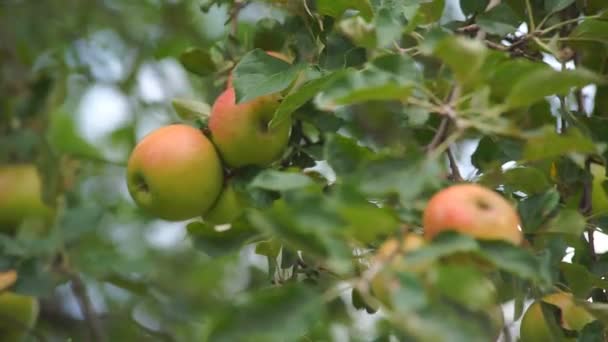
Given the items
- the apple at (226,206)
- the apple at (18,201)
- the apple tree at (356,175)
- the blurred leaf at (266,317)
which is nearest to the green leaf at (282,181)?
the apple tree at (356,175)

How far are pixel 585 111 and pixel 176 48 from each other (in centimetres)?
109

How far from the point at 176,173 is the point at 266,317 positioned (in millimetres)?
496

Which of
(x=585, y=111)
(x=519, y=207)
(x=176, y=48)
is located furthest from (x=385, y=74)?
(x=176, y=48)

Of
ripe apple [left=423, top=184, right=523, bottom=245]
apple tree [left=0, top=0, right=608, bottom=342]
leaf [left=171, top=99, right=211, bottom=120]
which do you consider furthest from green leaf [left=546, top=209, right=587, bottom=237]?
leaf [left=171, top=99, right=211, bottom=120]

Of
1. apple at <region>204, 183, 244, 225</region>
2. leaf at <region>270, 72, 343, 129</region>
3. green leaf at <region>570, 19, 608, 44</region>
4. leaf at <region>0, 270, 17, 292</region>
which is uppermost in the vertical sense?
leaf at <region>270, 72, 343, 129</region>

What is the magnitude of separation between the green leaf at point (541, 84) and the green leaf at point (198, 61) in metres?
0.55

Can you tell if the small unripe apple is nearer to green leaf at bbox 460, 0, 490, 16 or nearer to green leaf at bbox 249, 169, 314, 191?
green leaf at bbox 249, 169, 314, 191

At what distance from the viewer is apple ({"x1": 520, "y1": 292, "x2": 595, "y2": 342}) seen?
1.08 meters

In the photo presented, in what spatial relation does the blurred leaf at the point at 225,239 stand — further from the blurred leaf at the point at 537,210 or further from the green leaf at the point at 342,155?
the blurred leaf at the point at 537,210

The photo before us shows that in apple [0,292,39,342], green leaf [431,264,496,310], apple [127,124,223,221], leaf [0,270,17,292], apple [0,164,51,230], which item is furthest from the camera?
apple [0,164,51,230]

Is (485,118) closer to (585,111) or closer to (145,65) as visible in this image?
(585,111)

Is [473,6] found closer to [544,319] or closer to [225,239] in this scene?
[544,319]

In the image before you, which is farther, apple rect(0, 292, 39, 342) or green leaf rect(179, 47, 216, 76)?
apple rect(0, 292, 39, 342)

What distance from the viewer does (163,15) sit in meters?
2.49
